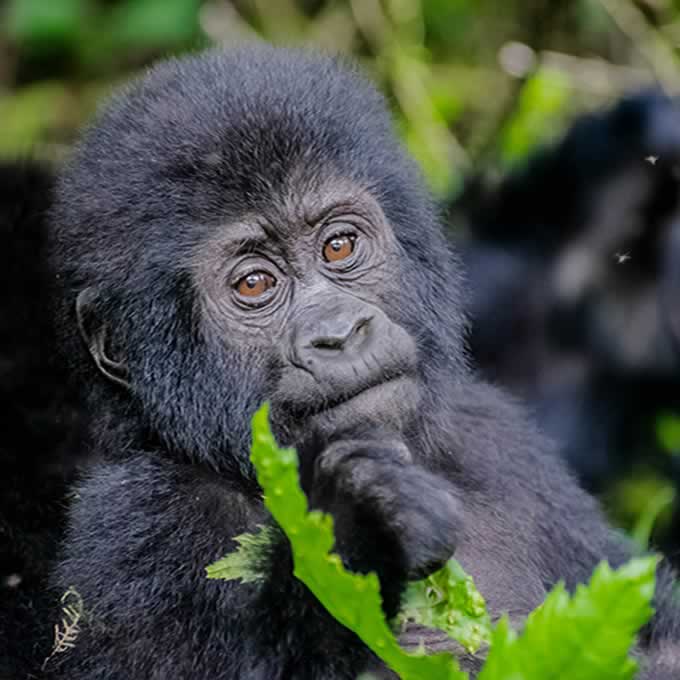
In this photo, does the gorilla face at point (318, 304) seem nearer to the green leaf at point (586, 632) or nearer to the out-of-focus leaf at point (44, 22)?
the green leaf at point (586, 632)

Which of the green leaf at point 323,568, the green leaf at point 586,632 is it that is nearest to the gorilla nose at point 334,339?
the green leaf at point 323,568

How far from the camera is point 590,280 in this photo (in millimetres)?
5434

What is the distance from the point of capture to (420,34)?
19.9 ft

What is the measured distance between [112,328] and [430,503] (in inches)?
36.4

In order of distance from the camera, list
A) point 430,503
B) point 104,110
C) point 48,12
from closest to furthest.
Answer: point 430,503 < point 104,110 < point 48,12

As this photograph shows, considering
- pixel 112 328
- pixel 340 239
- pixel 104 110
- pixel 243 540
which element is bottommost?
pixel 243 540

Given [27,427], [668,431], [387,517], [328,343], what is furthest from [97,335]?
[668,431]

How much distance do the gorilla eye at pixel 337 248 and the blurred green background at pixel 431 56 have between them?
200 cm

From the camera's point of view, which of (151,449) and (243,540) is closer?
(243,540)

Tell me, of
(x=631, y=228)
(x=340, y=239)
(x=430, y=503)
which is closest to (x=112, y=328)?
(x=340, y=239)

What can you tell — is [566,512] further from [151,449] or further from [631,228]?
[631,228]

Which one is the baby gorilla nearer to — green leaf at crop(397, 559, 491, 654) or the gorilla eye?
the gorilla eye

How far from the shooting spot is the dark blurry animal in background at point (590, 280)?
5188 mm

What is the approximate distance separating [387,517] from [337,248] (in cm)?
78
